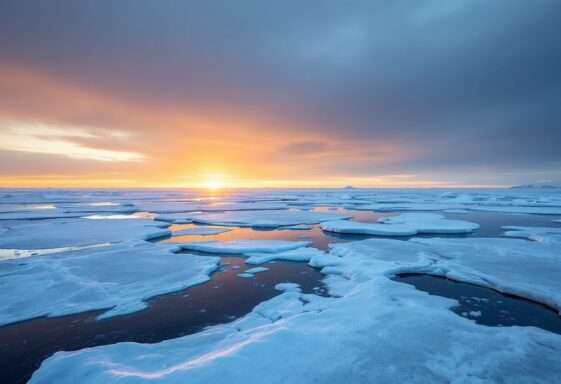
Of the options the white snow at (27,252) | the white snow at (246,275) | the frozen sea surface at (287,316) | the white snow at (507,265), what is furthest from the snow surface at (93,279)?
the white snow at (507,265)

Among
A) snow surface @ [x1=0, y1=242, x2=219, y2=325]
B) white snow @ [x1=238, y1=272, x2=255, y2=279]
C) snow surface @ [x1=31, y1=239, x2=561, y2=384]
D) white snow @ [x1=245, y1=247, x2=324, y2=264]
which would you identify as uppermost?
snow surface @ [x1=31, y1=239, x2=561, y2=384]

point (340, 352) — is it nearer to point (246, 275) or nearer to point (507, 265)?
point (246, 275)

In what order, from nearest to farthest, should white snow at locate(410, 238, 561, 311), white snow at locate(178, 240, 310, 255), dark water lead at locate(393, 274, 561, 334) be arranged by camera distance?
dark water lead at locate(393, 274, 561, 334)
white snow at locate(410, 238, 561, 311)
white snow at locate(178, 240, 310, 255)

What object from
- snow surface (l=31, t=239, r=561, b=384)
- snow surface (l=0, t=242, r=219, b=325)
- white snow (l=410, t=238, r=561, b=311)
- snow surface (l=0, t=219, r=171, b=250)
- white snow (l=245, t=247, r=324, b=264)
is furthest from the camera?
snow surface (l=0, t=219, r=171, b=250)

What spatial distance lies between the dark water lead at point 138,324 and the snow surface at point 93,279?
0.27 metres

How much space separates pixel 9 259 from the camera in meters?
8.60

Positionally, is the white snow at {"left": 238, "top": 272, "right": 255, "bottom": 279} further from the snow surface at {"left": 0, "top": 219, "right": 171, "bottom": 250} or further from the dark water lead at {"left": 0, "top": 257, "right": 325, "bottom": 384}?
the snow surface at {"left": 0, "top": 219, "right": 171, "bottom": 250}

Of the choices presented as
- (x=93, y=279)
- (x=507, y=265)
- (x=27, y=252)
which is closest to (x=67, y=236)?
(x=27, y=252)

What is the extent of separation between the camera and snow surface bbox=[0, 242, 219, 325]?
17.6 feet

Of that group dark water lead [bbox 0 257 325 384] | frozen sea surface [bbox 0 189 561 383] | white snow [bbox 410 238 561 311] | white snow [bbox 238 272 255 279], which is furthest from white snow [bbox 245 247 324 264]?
white snow [bbox 410 238 561 311]

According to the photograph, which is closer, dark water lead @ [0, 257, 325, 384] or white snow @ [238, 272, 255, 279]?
dark water lead @ [0, 257, 325, 384]

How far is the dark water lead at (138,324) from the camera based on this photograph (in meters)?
4.00

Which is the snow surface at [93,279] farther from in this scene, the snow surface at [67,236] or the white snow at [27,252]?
the snow surface at [67,236]

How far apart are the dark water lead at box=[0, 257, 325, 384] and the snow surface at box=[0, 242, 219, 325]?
27cm
